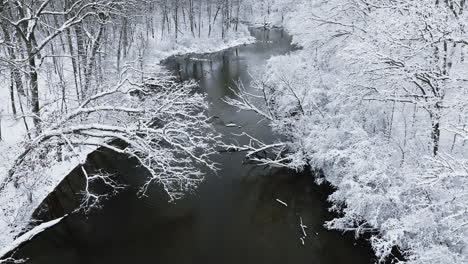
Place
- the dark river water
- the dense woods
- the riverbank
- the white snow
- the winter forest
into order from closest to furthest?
the dense woods → the white snow → the winter forest → the dark river water → the riverbank

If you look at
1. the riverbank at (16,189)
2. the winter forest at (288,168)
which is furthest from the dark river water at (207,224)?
the riverbank at (16,189)

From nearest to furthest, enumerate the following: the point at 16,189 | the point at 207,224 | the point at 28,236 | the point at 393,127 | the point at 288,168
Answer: the point at 28,236 → the point at 207,224 → the point at 16,189 → the point at 393,127 → the point at 288,168

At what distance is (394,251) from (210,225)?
584 centimetres

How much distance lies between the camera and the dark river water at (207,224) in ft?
35.0

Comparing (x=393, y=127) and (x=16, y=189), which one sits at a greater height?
(x=393, y=127)

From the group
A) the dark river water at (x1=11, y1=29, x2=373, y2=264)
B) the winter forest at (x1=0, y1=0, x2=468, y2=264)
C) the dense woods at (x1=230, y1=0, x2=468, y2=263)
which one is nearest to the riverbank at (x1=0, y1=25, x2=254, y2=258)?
the winter forest at (x1=0, y1=0, x2=468, y2=264)

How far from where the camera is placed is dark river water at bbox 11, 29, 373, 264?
10.7 m

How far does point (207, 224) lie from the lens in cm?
1198

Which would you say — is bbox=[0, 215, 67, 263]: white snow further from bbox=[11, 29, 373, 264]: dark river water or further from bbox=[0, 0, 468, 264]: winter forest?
bbox=[11, 29, 373, 264]: dark river water

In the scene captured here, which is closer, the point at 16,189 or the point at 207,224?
the point at 207,224

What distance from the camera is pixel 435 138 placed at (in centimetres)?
1099

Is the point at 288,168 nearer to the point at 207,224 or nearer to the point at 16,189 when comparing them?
the point at 207,224

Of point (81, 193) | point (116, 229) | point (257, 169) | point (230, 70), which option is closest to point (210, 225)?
point (116, 229)

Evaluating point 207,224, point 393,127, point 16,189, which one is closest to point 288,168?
point 393,127
